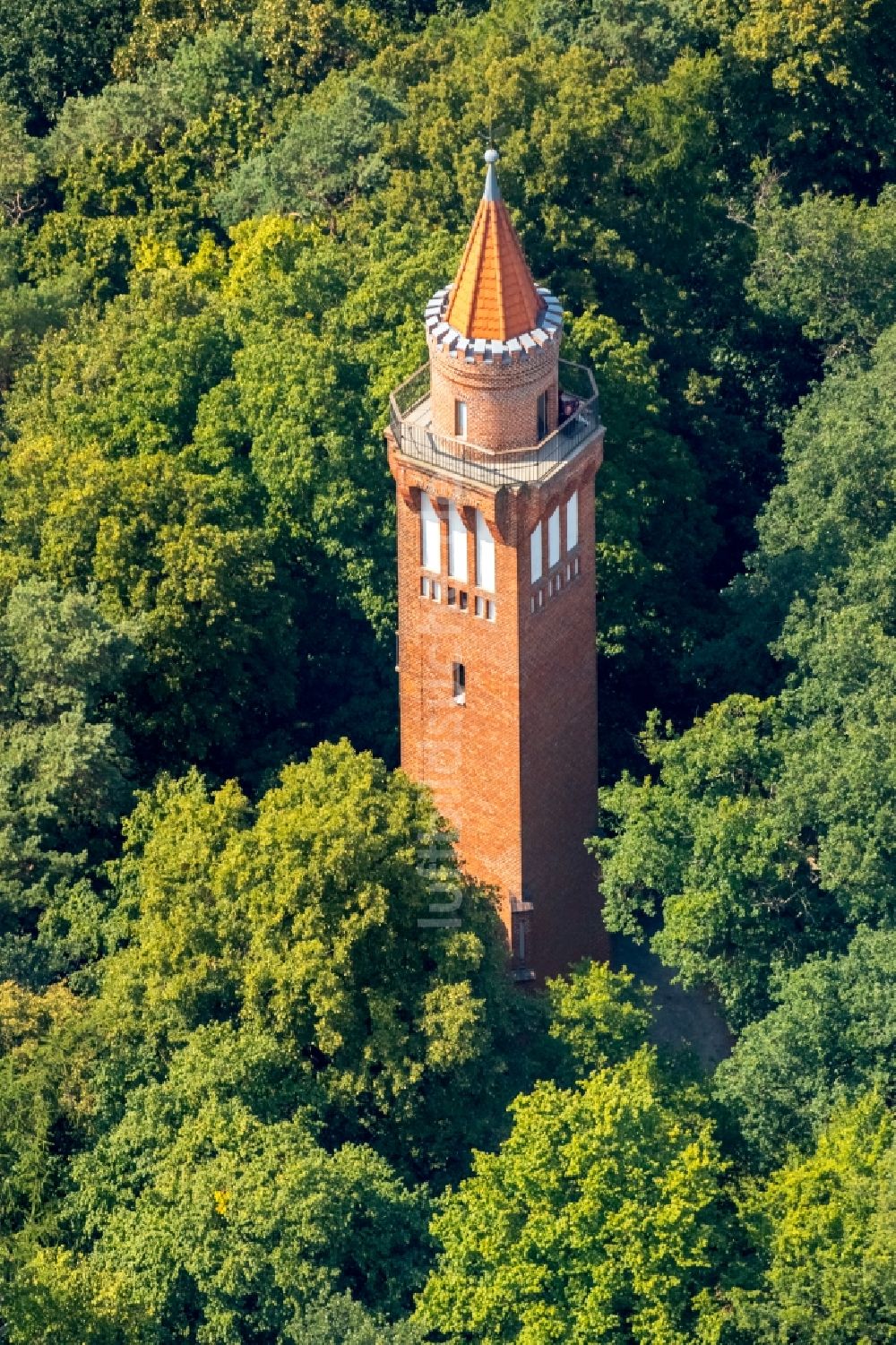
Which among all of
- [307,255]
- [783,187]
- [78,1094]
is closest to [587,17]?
[783,187]

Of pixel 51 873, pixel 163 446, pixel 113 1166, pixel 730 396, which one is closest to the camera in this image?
pixel 113 1166

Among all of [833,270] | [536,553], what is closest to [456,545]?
[536,553]

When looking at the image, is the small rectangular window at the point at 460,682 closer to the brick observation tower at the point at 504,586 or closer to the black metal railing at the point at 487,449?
the brick observation tower at the point at 504,586

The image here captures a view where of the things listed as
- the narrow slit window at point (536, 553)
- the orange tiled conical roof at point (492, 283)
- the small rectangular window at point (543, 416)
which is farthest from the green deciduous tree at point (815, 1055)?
the orange tiled conical roof at point (492, 283)

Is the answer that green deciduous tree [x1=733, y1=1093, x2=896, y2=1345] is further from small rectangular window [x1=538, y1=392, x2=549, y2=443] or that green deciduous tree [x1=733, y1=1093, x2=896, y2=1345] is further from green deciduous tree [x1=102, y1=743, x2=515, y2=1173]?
small rectangular window [x1=538, y1=392, x2=549, y2=443]

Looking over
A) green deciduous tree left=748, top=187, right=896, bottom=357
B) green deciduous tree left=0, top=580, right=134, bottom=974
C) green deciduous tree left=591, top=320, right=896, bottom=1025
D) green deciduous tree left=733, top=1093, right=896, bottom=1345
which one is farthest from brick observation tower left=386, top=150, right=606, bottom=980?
green deciduous tree left=748, top=187, right=896, bottom=357

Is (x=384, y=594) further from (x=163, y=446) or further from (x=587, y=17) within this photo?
(x=587, y=17)

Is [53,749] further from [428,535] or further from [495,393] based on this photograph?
[495,393]
